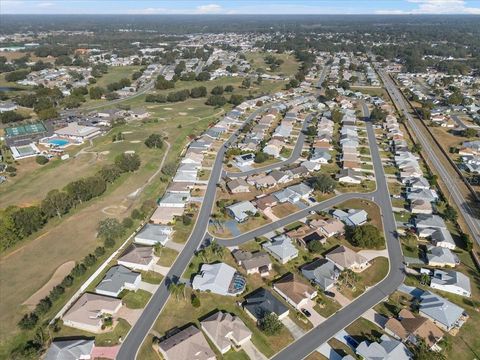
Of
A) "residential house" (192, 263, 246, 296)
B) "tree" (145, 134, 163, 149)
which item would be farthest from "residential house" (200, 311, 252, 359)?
"tree" (145, 134, 163, 149)

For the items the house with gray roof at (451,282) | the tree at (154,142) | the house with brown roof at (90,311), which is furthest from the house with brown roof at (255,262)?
the tree at (154,142)

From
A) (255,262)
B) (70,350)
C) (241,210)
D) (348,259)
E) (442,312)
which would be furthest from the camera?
(241,210)

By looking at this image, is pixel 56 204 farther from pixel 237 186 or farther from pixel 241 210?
pixel 237 186

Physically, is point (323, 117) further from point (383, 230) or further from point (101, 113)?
point (101, 113)

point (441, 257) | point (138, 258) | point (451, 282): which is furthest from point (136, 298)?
point (441, 257)

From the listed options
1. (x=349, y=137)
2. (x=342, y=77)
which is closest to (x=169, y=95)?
(x=349, y=137)

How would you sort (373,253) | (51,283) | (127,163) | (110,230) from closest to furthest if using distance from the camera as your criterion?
(51,283)
(373,253)
(110,230)
(127,163)

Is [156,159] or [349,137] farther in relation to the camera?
[349,137]
